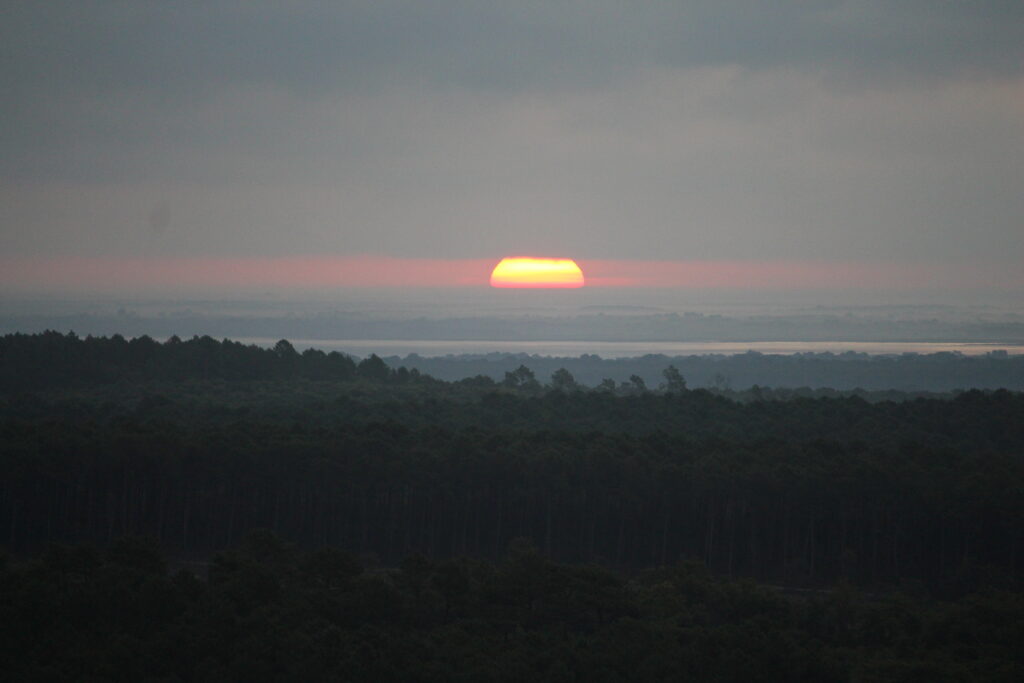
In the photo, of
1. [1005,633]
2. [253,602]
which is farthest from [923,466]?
[253,602]

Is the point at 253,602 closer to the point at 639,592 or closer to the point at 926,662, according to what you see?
the point at 639,592

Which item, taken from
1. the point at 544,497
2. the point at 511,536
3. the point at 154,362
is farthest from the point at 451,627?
the point at 154,362

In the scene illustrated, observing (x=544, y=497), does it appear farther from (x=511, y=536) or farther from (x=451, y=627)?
(x=451, y=627)

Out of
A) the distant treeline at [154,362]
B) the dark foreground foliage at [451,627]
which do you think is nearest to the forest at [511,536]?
the dark foreground foliage at [451,627]

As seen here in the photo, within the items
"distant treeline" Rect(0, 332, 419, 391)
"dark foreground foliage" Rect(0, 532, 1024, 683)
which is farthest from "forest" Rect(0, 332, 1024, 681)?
"distant treeline" Rect(0, 332, 419, 391)

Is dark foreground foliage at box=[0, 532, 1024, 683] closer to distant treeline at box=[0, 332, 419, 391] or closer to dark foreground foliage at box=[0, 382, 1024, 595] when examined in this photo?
dark foreground foliage at box=[0, 382, 1024, 595]

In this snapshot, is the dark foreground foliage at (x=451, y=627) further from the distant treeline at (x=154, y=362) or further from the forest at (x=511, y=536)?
the distant treeline at (x=154, y=362)
